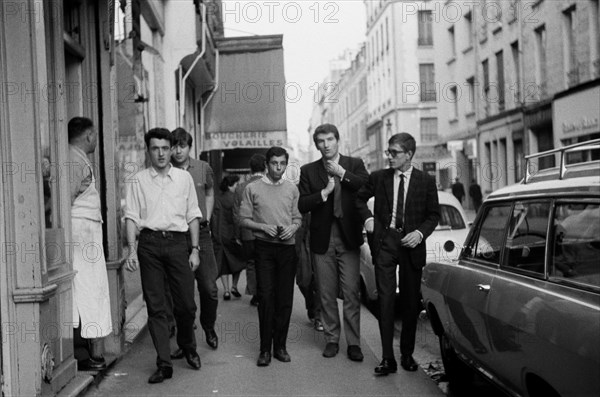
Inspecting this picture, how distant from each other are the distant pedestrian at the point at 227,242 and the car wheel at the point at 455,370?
4848 mm

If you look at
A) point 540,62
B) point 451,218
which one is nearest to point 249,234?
point 451,218

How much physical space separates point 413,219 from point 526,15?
25.7 metres

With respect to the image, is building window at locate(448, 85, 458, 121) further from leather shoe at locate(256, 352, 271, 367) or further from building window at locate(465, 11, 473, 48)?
leather shoe at locate(256, 352, 271, 367)

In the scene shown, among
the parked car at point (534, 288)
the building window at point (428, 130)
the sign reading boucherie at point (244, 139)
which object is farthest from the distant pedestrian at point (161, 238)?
the building window at point (428, 130)

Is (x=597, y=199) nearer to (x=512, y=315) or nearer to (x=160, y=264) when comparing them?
(x=512, y=315)

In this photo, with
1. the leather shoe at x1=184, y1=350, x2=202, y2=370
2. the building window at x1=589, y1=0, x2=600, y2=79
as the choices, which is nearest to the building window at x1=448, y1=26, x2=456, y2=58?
the building window at x1=589, y1=0, x2=600, y2=79

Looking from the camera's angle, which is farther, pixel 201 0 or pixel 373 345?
pixel 201 0

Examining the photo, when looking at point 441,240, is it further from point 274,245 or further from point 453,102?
point 453,102

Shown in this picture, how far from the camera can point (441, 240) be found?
404 inches

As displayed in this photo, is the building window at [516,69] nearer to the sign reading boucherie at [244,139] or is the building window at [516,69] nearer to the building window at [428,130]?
the sign reading boucherie at [244,139]

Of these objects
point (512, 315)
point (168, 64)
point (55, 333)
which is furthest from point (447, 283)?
point (168, 64)

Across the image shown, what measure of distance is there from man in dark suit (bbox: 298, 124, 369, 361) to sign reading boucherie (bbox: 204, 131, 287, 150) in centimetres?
1059

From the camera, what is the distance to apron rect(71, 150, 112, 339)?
6.24m

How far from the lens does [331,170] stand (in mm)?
7000
